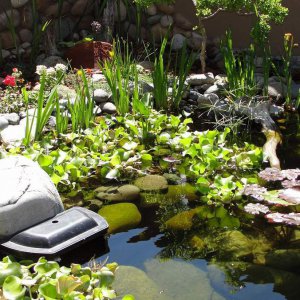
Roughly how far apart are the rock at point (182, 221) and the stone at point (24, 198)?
2.21 ft

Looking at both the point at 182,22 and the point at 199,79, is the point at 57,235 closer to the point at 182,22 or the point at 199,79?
the point at 199,79

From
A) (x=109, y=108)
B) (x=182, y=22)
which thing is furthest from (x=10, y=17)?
(x=182, y=22)

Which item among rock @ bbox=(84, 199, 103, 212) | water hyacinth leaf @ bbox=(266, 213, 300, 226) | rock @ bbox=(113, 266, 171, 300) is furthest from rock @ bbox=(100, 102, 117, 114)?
rock @ bbox=(113, 266, 171, 300)

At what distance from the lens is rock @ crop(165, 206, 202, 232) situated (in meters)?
3.60

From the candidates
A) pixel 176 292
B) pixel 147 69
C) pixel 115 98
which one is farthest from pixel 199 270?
pixel 147 69

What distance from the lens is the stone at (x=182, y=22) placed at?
7.85 m

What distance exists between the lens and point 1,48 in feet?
22.7

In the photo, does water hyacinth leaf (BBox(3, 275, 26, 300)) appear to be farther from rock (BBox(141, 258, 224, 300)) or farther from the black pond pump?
rock (BBox(141, 258, 224, 300))

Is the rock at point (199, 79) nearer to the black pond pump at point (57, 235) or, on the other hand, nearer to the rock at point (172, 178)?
the rock at point (172, 178)

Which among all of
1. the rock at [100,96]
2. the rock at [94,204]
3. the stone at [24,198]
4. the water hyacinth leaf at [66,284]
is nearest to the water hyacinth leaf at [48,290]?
the water hyacinth leaf at [66,284]

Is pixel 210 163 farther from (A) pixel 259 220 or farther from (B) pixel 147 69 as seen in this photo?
(B) pixel 147 69

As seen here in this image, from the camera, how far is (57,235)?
10.5 ft

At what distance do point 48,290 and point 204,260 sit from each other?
0.98 metres

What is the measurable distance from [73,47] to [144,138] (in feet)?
8.30
